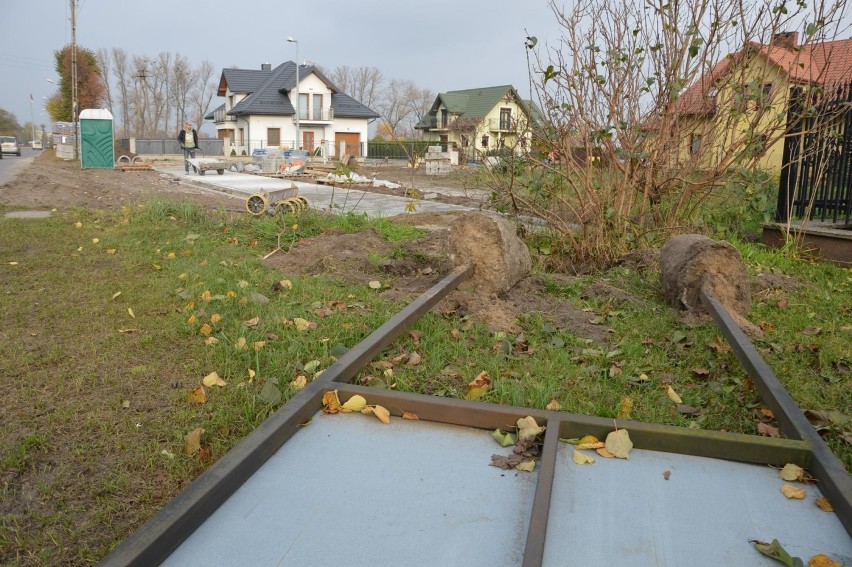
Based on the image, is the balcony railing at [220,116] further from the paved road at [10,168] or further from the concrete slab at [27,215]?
the concrete slab at [27,215]

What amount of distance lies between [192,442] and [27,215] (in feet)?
30.0

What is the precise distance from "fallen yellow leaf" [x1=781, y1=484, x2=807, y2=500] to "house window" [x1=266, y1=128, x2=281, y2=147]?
2162 inches

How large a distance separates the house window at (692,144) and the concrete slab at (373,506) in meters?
5.24

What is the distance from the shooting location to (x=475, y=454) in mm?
2600

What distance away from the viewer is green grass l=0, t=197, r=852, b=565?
2.64 metres

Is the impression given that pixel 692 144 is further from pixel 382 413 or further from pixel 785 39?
pixel 382 413

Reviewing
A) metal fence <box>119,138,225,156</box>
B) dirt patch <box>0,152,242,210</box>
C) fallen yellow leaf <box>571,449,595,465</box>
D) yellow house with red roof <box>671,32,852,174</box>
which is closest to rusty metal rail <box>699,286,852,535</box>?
fallen yellow leaf <box>571,449,595,465</box>

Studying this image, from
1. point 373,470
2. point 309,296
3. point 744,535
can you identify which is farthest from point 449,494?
point 309,296

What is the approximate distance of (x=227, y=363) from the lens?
381cm

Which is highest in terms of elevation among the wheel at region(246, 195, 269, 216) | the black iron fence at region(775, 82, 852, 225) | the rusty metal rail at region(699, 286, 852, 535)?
the black iron fence at region(775, 82, 852, 225)

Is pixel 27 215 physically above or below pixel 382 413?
above

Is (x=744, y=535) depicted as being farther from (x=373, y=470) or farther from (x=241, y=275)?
(x=241, y=275)

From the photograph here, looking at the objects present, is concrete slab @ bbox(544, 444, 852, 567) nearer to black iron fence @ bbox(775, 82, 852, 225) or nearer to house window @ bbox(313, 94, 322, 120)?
black iron fence @ bbox(775, 82, 852, 225)

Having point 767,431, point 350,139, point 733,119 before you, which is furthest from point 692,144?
point 350,139
